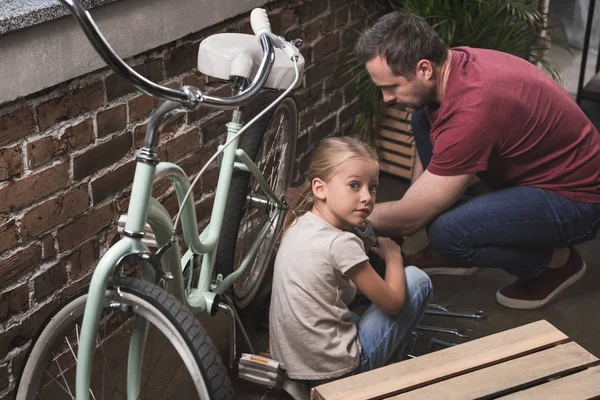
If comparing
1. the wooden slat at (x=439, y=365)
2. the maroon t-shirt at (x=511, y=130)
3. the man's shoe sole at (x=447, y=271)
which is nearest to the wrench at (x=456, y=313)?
the man's shoe sole at (x=447, y=271)

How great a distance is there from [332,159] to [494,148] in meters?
0.67

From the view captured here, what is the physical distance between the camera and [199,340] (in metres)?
1.94

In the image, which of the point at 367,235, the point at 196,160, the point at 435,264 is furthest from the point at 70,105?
the point at 435,264

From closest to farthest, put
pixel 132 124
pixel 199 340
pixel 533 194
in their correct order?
1. pixel 199 340
2. pixel 132 124
3. pixel 533 194

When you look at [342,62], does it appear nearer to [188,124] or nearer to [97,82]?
[188,124]

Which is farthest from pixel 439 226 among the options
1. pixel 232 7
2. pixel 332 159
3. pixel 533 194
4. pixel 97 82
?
pixel 97 82

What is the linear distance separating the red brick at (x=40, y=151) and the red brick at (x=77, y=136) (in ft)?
0.11

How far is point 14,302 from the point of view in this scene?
2.50 metres

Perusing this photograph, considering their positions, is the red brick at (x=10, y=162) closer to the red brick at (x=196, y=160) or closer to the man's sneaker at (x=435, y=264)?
the red brick at (x=196, y=160)

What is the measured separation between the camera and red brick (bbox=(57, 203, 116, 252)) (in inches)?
103

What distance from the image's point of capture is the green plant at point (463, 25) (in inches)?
144

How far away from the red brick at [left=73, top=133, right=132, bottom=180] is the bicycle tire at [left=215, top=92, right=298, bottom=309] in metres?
0.35

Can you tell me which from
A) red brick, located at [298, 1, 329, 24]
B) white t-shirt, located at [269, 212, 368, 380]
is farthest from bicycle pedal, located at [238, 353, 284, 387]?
red brick, located at [298, 1, 329, 24]

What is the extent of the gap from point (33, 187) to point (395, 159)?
199cm
